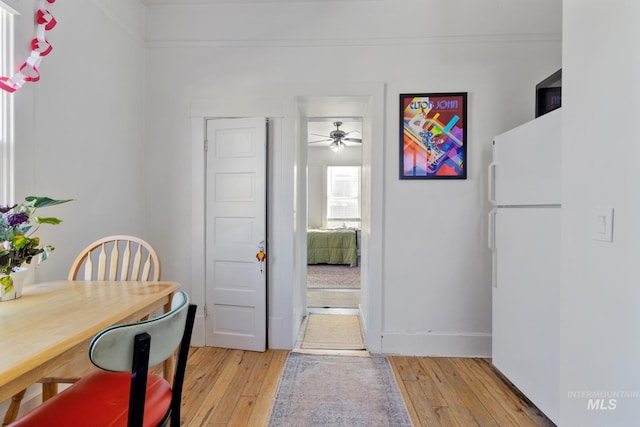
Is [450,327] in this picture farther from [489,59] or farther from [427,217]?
[489,59]

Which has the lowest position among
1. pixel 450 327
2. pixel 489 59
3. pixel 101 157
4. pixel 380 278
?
pixel 450 327

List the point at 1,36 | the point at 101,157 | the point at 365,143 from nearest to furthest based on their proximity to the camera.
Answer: the point at 1,36
the point at 101,157
the point at 365,143

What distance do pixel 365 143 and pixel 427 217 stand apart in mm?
963

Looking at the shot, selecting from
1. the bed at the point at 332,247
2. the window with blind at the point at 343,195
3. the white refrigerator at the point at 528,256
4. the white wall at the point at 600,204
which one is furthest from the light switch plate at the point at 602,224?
the window with blind at the point at 343,195

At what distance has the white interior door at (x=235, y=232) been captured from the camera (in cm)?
248

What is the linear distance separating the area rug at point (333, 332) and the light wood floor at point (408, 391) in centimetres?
34

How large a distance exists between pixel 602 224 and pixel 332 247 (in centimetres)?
481

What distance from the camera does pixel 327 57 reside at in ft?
8.18

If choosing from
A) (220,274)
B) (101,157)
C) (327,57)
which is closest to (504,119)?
(327,57)

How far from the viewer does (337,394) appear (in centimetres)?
190

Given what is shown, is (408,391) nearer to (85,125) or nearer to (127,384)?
(127,384)

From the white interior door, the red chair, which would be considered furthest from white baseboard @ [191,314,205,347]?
the red chair

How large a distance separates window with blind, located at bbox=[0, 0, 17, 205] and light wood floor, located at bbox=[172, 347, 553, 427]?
4.97 ft

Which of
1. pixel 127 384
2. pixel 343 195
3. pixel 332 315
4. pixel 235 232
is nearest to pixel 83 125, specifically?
pixel 235 232
